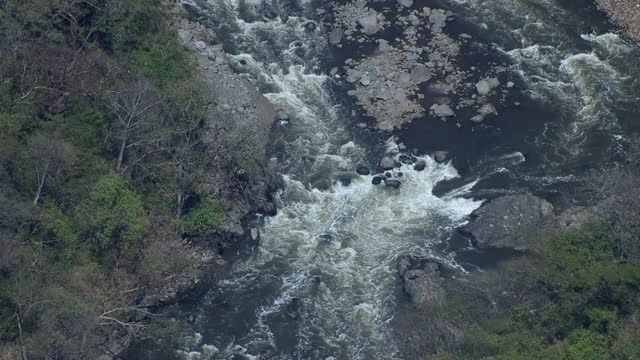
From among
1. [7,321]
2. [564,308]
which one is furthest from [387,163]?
[7,321]

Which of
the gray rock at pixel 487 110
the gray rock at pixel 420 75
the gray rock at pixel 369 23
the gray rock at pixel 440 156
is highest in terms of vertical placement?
the gray rock at pixel 369 23

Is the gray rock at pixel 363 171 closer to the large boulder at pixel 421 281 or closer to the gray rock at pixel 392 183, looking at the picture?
the gray rock at pixel 392 183

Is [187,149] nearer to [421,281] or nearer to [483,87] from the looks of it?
[421,281]

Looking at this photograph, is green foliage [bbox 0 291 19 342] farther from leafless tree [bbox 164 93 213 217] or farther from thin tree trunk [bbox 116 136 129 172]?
leafless tree [bbox 164 93 213 217]

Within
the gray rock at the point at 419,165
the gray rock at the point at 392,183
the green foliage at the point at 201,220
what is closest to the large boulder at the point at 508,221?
the gray rock at the point at 419,165

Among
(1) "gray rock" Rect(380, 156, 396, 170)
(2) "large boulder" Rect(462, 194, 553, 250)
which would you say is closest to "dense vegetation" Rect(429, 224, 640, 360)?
(2) "large boulder" Rect(462, 194, 553, 250)

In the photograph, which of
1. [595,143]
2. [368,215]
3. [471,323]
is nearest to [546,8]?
[595,143]

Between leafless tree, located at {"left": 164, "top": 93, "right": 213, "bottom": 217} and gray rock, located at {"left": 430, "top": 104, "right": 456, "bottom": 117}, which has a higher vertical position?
gray rock, located at {"left": 430, "top": 104, "right": 456, "bottom": 117}
